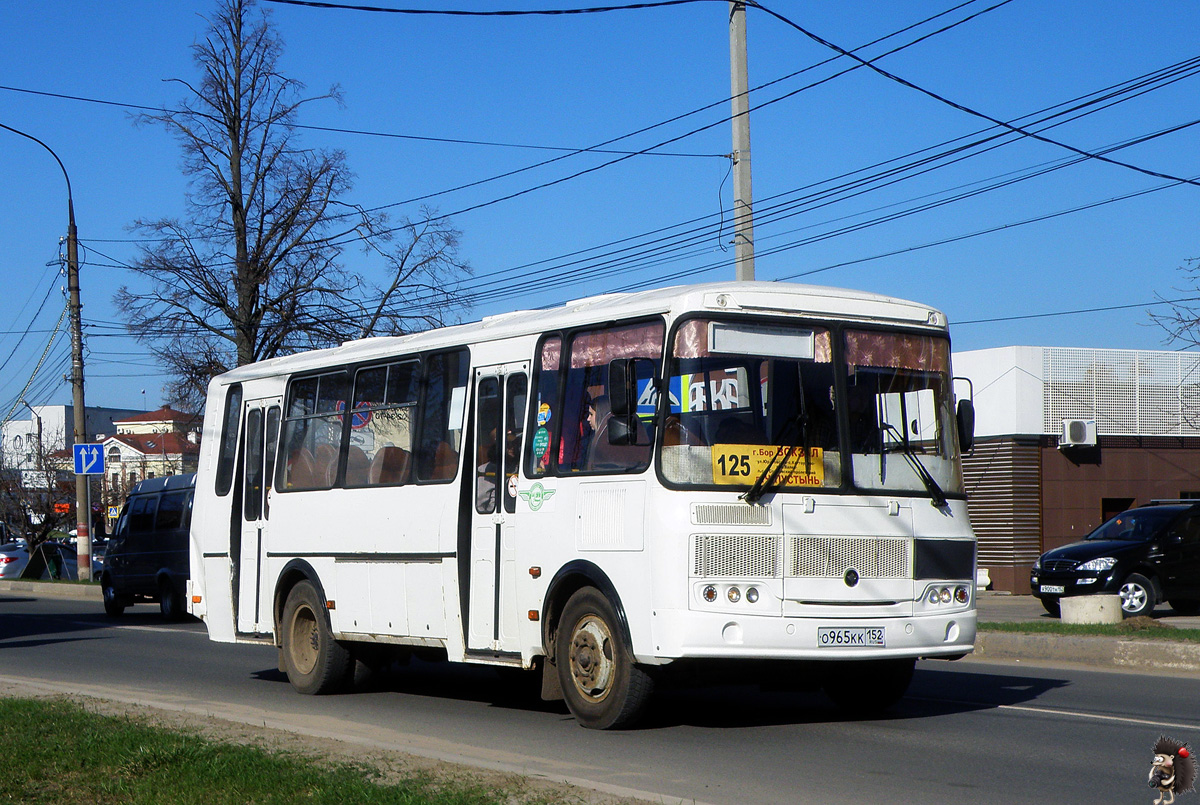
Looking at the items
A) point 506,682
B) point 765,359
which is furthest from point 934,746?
point 506,682

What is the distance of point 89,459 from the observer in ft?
109

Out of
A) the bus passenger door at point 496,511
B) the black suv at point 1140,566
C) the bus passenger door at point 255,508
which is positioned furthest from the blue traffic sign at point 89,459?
the bus passenger door at point 496,511

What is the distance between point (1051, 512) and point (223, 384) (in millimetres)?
21158

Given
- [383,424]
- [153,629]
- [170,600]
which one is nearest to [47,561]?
[170,600]

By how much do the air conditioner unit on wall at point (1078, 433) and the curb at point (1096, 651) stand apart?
47.9 feet

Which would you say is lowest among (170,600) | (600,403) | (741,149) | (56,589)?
(56,589)

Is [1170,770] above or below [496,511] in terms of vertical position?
below

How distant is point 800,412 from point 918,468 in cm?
103

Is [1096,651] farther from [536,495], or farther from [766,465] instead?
[536,495]

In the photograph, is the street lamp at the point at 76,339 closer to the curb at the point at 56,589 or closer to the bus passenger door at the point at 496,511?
the curb at the point at 56,589

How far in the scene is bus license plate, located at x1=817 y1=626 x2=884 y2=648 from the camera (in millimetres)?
9367

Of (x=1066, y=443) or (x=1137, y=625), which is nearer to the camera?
(x=1137, y=625)

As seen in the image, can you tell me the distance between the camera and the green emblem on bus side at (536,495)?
34.1 feet

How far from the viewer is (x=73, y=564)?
47719 millimetres
